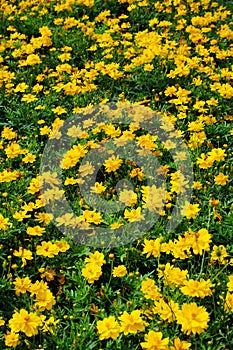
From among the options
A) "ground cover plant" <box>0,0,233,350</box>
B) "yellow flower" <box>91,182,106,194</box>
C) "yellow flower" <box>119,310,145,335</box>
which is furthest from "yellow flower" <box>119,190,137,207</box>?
"yellow flower" <box>119,310,145,335</box>

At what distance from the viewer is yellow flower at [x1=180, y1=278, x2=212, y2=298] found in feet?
8.64

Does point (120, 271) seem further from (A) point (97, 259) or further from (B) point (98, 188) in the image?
(B) point (98, 188)

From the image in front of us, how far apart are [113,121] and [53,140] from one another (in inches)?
20.0

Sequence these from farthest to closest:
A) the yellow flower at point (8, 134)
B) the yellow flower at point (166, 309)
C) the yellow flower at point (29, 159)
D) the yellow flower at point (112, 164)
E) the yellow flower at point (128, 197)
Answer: the yellow flower at point (8, 134), the yellow flower at point (29, 159), the yellow flower at point (112, 164), the yellow flower at point (128, 197), the yellow flower at point (166, 309)

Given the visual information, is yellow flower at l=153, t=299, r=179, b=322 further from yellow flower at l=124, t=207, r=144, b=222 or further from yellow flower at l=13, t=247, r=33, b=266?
yellow flower at l=13, t=247, r=33, b=266

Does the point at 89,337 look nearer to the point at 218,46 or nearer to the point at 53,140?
the point at 53,140

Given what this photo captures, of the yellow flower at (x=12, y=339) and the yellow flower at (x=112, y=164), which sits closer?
the yellow flower at (x=12, y=339)

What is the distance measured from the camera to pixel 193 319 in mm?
2434

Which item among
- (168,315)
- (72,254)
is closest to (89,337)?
(168,315)

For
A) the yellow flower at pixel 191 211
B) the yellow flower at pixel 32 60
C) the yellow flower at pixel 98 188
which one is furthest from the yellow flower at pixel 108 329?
the yellow flower at pixel 32 60

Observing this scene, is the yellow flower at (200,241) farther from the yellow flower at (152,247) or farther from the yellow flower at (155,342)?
the yellow flower at (155,342)

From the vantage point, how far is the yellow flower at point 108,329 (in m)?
2.51

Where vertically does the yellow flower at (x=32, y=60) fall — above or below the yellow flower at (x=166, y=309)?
above

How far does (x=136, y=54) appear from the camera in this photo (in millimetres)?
5105
